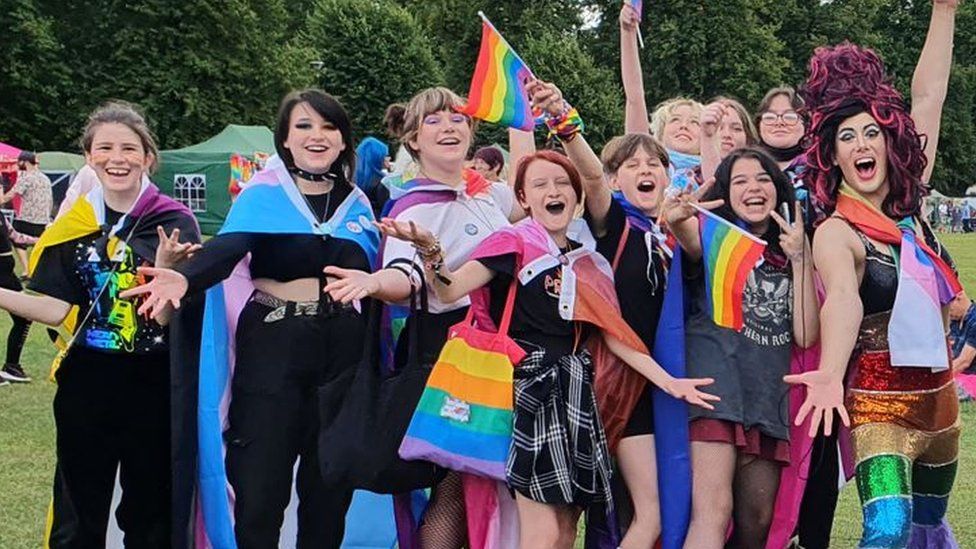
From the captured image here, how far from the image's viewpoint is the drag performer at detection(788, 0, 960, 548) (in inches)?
150

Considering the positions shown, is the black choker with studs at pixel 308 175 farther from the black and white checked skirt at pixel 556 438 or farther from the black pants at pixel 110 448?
the black and white checked skirt at pixel 556 438

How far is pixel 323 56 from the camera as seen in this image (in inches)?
1372

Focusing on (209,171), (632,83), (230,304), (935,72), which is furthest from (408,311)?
(209,171)

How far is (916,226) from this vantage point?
4125 mm

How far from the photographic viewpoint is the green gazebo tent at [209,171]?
28156mm

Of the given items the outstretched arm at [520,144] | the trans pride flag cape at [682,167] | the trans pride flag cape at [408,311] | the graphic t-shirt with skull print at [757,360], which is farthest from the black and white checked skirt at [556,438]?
the trans pride flag cape at [682,167]

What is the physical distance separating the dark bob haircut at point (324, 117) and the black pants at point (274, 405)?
609 millimetres

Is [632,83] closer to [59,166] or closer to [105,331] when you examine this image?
[105,331]

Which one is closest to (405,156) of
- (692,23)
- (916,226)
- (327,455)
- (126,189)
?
(126,189)

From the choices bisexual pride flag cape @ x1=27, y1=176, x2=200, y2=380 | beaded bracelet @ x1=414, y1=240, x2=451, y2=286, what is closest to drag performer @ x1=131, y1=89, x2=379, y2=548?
bisexual pride flag cape @ x1=27, y1=176, x2=200, y2=380

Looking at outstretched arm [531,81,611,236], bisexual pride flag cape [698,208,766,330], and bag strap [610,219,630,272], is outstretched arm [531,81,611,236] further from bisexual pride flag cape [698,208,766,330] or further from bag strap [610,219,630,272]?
bisexual pride flag cape [698,208,766,330]

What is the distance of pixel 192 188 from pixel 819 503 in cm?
2570

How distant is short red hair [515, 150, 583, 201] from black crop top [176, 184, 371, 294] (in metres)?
0.71

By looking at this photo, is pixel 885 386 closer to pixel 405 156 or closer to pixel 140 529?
pixel 405 156
